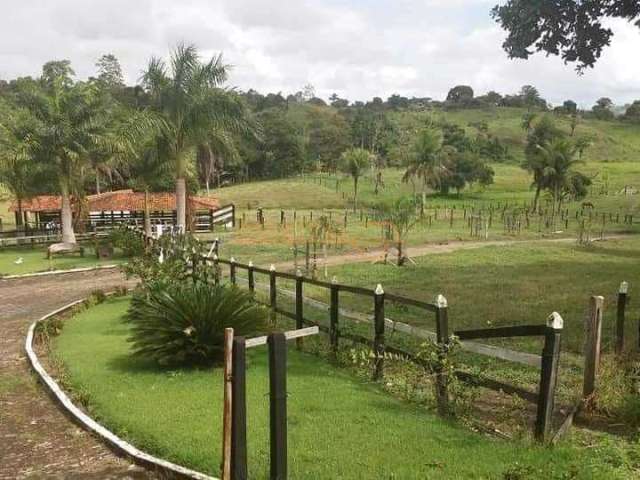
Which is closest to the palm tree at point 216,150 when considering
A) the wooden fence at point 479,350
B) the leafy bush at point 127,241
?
the leafy bush at point 127,241

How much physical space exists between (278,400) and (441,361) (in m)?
2.41

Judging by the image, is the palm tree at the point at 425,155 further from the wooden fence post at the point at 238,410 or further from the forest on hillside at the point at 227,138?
the wooden fence post at the point at 238,410

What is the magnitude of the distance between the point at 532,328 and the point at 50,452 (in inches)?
189

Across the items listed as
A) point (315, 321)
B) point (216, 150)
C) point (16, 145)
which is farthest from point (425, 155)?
point (315, 321)

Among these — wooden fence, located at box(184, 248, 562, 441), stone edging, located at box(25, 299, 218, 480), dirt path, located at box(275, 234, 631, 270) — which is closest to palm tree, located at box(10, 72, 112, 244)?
dirt path, located at box(275, 234, 631, 270)

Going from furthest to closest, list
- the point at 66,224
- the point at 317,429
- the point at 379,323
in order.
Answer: the point at 66,224, the point at 379,323, the point at 317,429

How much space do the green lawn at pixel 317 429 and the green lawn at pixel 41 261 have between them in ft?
53.3

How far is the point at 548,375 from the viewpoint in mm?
4996

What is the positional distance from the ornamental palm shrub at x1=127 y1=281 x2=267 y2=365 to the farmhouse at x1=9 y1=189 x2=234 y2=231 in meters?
28.4

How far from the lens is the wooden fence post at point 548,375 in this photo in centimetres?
492

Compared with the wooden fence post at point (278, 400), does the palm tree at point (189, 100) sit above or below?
above

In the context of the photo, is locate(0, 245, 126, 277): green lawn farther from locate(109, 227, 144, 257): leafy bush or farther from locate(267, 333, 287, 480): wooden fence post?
locate(267, 333, 287, 480): wooden fence post

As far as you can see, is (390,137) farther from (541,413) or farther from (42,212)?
(541,413)

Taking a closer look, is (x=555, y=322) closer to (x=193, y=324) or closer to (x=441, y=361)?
(x=441, y=361)
